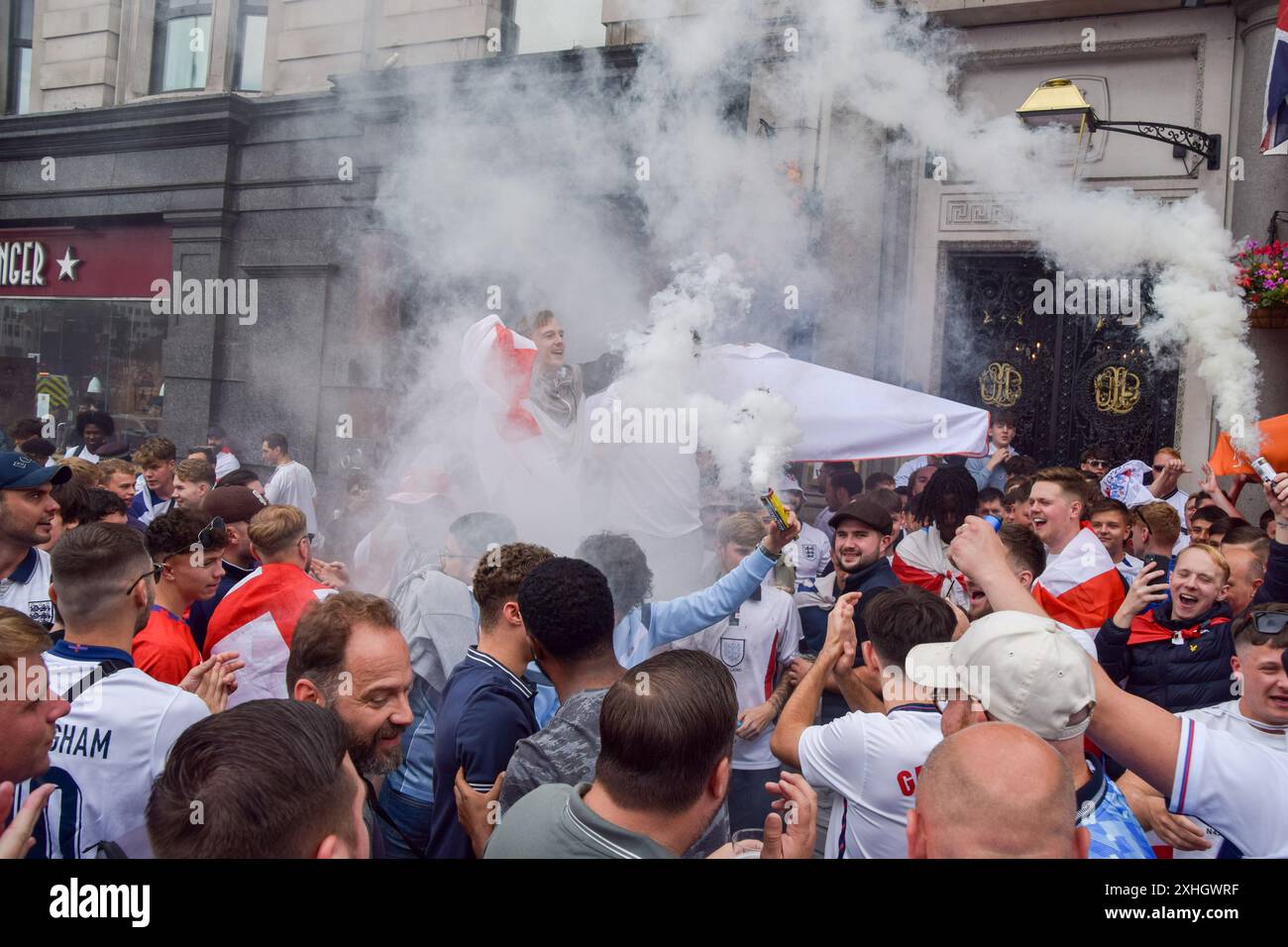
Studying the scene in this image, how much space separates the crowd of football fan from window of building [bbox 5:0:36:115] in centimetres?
1377

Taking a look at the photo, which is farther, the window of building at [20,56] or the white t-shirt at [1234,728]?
the window of building at [20,56]

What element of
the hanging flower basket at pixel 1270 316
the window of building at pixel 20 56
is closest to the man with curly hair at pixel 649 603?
the hanging flower basket at pixel 1270 316

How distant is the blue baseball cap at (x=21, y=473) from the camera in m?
3.77

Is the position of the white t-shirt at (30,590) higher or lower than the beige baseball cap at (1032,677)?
lower

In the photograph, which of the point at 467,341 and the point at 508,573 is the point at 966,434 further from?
the point at 508,573

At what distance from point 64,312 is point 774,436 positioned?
1344cm

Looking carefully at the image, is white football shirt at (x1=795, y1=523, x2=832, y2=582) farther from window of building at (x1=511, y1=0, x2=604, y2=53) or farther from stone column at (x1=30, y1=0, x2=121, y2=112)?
stone column at (x1=30, y1=0, x2=121, y2=112)

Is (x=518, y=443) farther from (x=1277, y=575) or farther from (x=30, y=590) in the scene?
(x=1277, y=575)

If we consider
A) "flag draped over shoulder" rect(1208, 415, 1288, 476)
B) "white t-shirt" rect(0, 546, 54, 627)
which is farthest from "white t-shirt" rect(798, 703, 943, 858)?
"white t-shirt" rect(0, 546, 54, 627)

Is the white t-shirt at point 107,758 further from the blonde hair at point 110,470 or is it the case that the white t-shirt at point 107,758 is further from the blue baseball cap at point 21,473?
the blonde hair at point 110,470

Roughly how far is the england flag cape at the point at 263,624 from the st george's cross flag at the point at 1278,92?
721 centimetres

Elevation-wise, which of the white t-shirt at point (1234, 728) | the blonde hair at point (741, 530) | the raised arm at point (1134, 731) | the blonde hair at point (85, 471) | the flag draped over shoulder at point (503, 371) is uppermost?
the flag draped over shoulder at point (503, 371)

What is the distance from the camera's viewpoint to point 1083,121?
6.61 m

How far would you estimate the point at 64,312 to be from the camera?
47.3 ft
